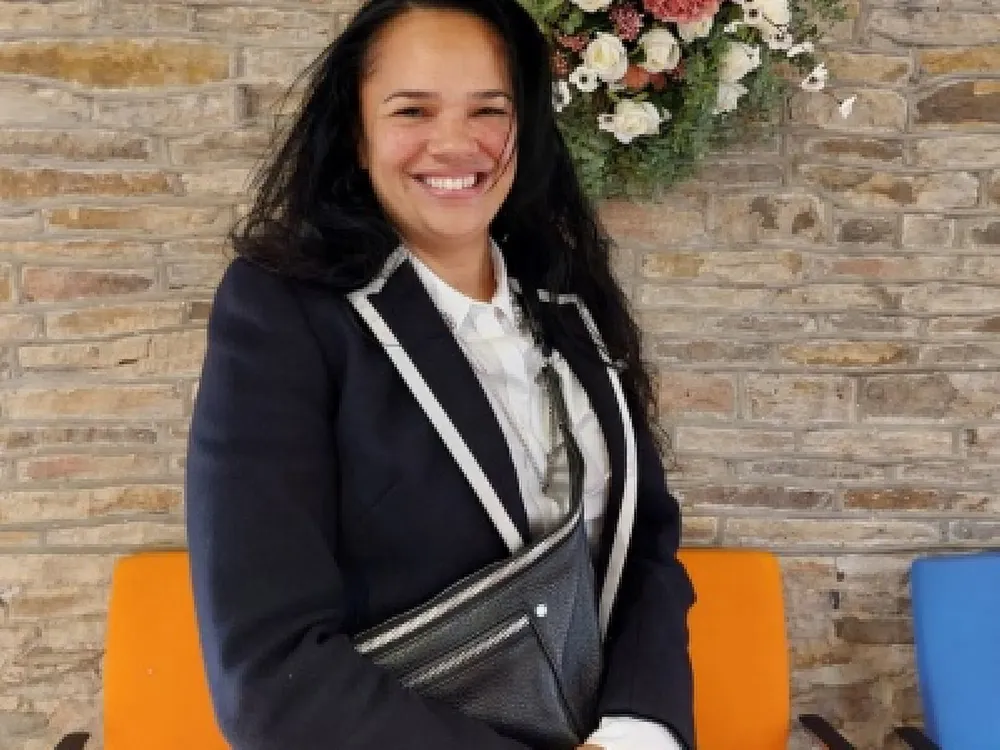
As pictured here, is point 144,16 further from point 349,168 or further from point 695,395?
point 695,395

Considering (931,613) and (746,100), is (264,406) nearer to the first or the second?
(746,100)

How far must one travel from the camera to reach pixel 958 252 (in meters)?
1.93

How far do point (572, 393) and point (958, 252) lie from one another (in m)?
1.15

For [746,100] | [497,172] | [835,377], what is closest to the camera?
[497,172]

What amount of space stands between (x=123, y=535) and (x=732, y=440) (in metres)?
1.31

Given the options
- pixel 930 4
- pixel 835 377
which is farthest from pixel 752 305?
pixel 930 4

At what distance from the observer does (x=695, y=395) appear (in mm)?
1961

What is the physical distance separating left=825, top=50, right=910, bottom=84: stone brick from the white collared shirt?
40.6 inches

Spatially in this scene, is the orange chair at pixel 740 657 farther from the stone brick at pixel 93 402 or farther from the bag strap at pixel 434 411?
the stone brick at pixel 93 402

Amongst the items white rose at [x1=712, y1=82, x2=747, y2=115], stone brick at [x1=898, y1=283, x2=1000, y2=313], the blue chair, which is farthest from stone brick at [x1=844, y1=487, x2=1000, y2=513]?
white rose at [x1=712, y1=82, x2=747, y2=115]

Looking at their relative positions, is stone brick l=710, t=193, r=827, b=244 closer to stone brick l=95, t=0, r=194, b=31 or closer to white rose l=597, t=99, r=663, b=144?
white rose l=597, t=99, r=663, b=144

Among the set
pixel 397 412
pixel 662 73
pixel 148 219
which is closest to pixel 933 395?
pixel 662 73

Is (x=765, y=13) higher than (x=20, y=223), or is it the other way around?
(x=765, y=13)

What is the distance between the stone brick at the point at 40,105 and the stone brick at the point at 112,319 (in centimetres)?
36
